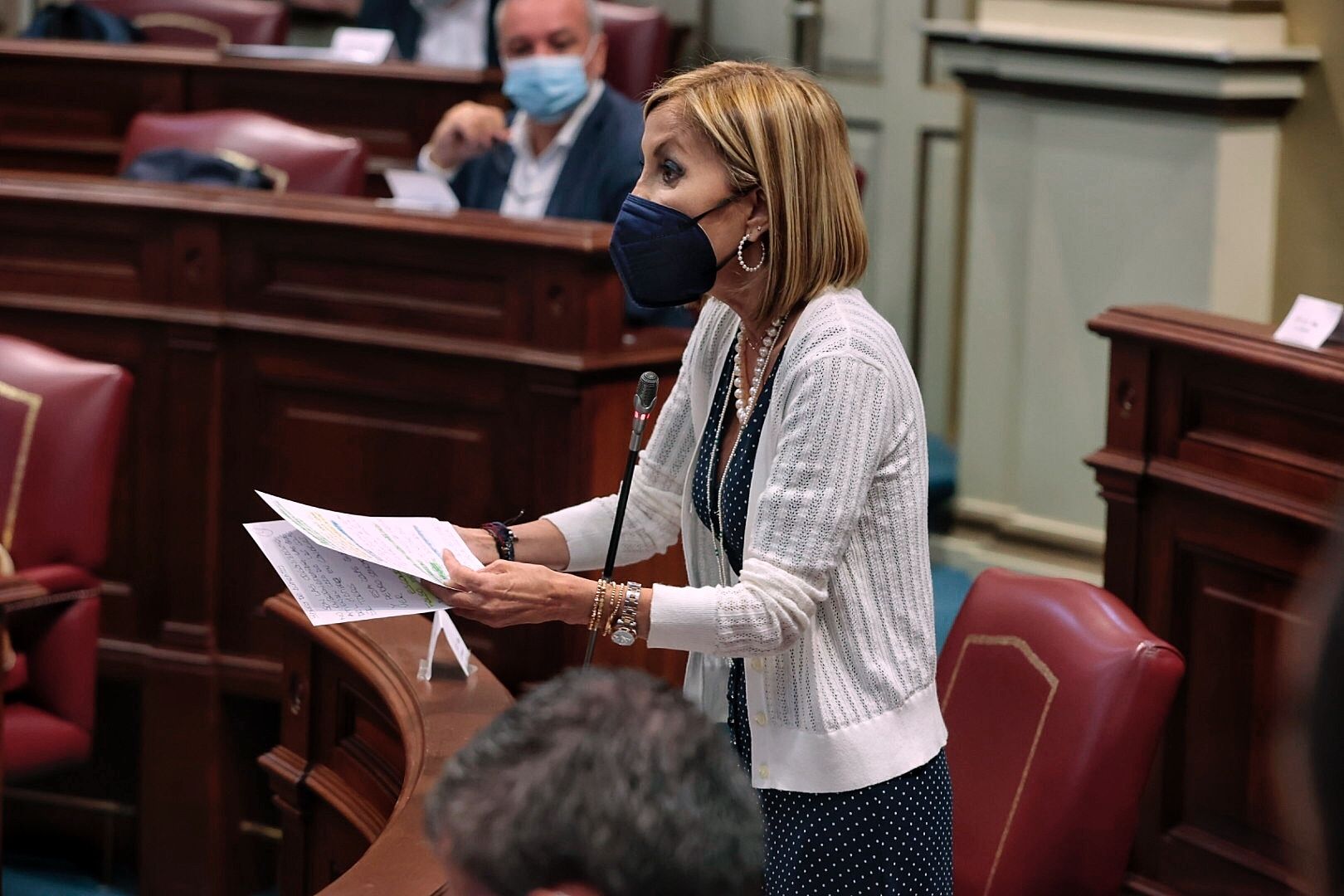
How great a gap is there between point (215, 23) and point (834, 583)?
513cm

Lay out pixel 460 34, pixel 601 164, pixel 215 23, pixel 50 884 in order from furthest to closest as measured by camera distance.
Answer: pixel 215 23, pixel 460 34, pixel 601 164, pixel 50 884

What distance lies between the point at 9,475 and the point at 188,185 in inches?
26.5

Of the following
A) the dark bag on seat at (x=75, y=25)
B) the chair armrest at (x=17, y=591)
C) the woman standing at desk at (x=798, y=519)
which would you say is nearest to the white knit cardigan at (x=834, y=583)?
the woman standing at desk at (x=798, y=519)

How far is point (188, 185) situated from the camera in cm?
343

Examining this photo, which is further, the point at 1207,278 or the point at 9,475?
the point at 1207,278

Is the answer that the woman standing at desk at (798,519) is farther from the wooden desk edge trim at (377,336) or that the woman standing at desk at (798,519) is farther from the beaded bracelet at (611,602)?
the wooden desk edge trim at (377,336)

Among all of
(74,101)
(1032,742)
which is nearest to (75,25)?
(74,101)

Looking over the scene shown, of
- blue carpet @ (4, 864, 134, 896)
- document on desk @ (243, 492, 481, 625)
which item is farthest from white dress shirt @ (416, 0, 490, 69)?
document on desk @ (243, 492, 481, 625)

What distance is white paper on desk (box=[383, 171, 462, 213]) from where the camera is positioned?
317 cm

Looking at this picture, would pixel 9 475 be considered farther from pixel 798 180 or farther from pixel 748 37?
pixel 748 37

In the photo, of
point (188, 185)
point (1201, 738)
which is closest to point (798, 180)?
point (1201, 738)

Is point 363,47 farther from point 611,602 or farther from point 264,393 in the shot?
point 611,602

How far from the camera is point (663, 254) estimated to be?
1769 millimetres

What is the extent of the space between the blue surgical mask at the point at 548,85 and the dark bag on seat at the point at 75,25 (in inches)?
93.2
